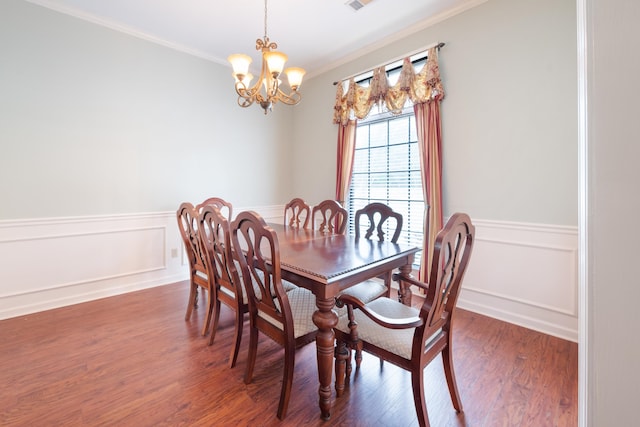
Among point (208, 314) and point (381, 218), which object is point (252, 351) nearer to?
point (208, 314)

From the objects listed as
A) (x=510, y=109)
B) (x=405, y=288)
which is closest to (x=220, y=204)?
(x=405, y=288)

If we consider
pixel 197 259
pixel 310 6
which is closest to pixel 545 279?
pixel 197 259

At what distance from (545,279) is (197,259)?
3.02 metres

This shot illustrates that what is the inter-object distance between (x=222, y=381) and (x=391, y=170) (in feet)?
9.38

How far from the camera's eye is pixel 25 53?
2.62m

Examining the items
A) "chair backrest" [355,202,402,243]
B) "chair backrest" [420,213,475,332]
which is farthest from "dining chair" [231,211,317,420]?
"chair backrest" [355,202,402,243]

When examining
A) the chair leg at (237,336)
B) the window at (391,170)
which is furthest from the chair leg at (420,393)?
the window at (391,170)

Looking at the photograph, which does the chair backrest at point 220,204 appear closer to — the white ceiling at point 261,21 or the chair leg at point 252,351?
the white ceiling at point 261,21

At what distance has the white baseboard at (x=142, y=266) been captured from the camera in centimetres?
234

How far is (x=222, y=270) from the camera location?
209cm

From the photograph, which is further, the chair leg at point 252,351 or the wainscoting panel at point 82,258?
the wainscoting panel at point 82,258

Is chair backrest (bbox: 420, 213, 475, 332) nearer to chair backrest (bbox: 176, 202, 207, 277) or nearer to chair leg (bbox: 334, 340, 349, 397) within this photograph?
chair leg (bbox: 334, 340, 349, 397)

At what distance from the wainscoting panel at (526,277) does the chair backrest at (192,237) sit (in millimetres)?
2568

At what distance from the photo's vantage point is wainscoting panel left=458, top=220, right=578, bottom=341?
228cm
